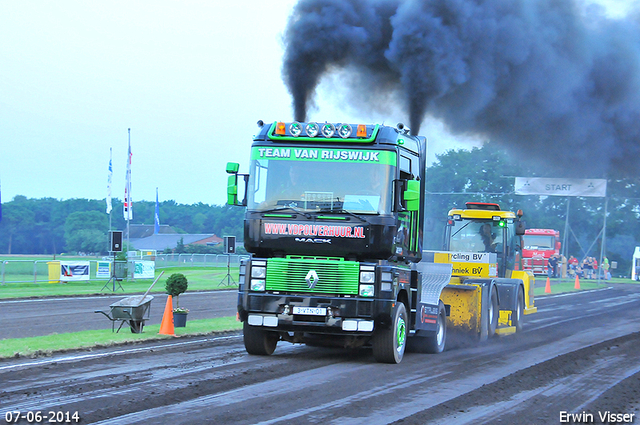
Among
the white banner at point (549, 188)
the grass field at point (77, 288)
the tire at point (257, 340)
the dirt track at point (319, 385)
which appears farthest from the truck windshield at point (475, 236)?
the white banner at point (549, 188)

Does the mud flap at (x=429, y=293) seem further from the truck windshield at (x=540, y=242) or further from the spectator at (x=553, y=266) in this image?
the truck windshield at (x=540, y=242)

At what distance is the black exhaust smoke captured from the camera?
1585cm

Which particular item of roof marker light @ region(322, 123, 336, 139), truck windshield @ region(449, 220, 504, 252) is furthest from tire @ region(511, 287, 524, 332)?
roof marker light @ region(322, 123, 336, 139)

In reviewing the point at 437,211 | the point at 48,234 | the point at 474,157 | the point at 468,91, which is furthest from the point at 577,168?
the point at 48,234

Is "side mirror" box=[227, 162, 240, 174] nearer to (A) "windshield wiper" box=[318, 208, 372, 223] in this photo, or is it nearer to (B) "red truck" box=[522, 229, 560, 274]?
(A) "windshield wiper" box=[318, 208, 372, 223]

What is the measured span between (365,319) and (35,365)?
16.0 ft

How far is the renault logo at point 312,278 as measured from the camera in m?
11.0

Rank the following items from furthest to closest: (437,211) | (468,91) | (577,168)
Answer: (437,211) < (577,168) < (468,91)

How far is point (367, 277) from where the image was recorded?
35.9 ft

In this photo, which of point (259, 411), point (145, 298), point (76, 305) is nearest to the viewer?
point (259, 411)

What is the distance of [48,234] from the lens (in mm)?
120125

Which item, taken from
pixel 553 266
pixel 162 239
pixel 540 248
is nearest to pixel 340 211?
pixel 553 266

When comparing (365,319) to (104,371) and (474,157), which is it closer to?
(104,371)

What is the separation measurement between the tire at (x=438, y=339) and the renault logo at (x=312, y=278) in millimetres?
3361
